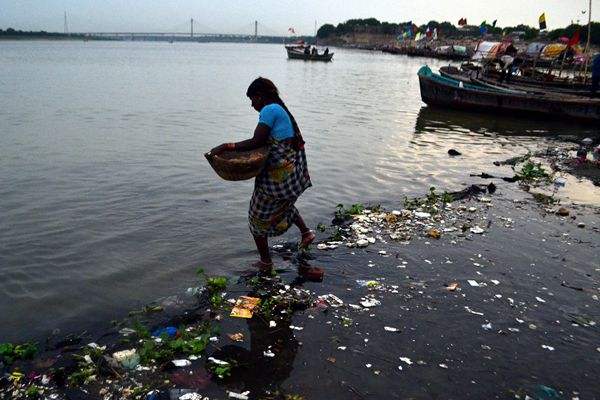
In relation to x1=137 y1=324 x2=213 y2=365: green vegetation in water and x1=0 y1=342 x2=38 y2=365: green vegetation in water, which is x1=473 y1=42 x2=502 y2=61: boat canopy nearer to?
x1=137 y1=324 x2=213 y2=365: green vegetation in water

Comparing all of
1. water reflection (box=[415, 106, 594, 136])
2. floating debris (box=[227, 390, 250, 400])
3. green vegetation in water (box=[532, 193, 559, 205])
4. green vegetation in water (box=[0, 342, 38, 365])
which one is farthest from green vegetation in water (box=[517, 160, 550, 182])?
green vegetation in water (box=[0, 342, 38, 365])

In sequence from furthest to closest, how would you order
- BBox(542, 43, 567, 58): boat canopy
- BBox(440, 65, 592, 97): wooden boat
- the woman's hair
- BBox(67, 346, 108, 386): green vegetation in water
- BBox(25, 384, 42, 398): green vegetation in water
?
1. BBox(542, 43, 567, 58): boat canopy
2. BBox(440, 65, 592, 97): wooden boat
3. the woman's hair
4. BBox(67, 346, 108, 386): green vegetation in water
5. BBox(25, 384, 42, 398): green vegetation in water

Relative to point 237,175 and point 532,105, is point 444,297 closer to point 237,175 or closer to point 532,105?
point 237,175

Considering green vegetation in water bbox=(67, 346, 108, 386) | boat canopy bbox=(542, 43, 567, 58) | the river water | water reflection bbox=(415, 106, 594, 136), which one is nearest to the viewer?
green vegetation in water bbox=(67, 346, 108, 386)

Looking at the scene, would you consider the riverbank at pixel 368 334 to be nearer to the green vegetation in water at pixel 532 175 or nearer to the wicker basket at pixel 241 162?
the wicker basket at pixel 241 162

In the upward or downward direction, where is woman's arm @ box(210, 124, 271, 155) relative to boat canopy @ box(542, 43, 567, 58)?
downward

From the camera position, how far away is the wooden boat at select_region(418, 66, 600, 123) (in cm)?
1803

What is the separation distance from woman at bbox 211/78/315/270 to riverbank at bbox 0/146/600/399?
28.2 inches

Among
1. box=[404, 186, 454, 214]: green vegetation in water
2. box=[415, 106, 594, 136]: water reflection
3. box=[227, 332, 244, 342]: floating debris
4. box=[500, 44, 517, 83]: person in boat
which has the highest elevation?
box=[500, 44, 517, 83]: person in boat

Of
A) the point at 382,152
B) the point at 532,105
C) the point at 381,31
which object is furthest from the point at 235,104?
the point at 381,31

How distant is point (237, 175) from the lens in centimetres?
441

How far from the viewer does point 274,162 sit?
454cm

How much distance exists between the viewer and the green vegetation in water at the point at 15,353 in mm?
3662

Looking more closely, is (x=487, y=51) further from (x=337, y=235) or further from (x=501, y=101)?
(x=337, y=235)
